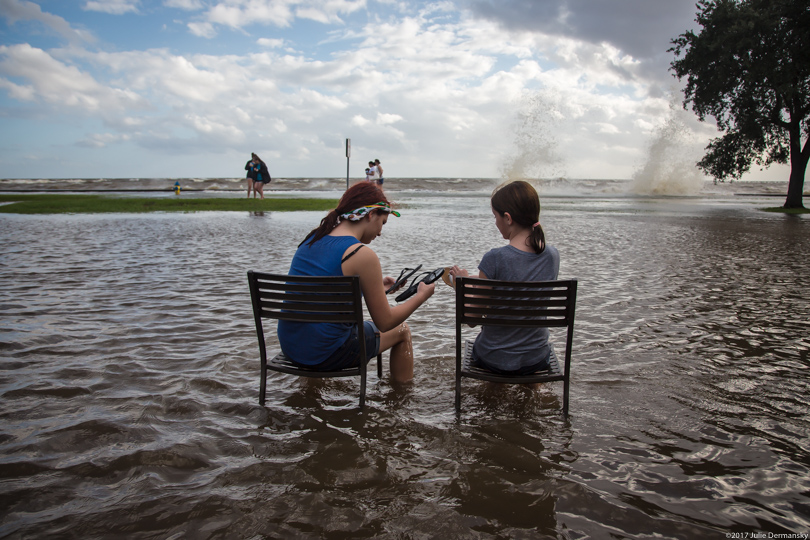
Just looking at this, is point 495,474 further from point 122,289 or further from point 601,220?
point 601,220

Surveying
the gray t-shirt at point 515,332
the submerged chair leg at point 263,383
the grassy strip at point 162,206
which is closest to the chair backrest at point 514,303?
the gray t-shirt at point 515,332

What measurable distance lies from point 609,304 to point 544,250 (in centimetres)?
375

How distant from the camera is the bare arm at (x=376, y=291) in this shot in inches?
131

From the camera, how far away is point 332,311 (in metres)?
3.30

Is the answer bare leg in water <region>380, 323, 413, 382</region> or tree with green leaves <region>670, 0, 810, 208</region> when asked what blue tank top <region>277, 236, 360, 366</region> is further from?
tree with green leaves <region>670, 0, 810, 208</region>

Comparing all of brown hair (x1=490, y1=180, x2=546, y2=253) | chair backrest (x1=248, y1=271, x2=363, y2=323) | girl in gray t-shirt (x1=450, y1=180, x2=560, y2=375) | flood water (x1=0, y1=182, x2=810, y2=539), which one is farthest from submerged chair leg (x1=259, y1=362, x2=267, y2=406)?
brown hair (x1=490, y1=180, x2=546, y2=253)

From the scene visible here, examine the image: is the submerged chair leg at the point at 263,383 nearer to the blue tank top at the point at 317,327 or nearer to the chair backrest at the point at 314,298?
the blue tank top at the point at 317,327

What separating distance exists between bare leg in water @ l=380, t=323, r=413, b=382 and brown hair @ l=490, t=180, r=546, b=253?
1.18 metres

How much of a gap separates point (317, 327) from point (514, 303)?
1.29 m

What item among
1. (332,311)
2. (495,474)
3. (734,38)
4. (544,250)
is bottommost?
(495,474)

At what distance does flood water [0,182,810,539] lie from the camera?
2547 millimetres

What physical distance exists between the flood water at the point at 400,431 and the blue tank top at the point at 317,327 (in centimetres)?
49

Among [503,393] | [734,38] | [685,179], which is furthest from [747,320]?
[685,179]

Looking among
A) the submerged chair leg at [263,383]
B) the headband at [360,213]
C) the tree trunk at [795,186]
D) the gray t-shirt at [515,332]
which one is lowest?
the submerged chair leg at [263,383]
